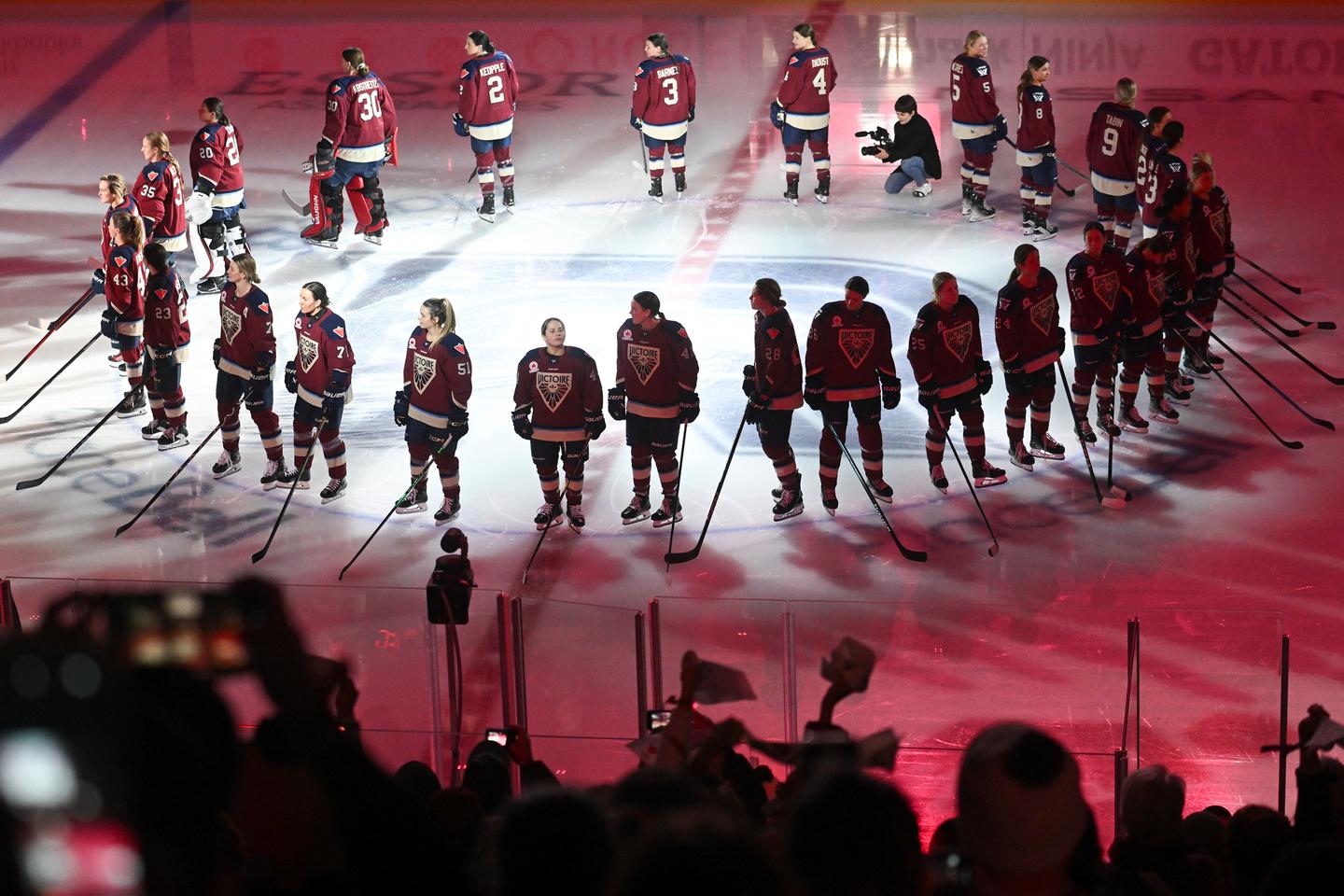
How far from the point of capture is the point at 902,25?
1845cm

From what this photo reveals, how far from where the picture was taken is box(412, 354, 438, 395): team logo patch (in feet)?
27.2

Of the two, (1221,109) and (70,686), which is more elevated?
(70,686)

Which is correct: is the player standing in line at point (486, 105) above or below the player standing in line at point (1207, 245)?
above

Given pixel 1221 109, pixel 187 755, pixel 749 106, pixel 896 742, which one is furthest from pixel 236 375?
pixel 1221 109

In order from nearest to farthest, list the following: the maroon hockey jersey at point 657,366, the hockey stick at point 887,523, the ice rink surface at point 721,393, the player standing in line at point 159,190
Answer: the ice rink surface at point 721,393, the hockey stick at point 887,523, the maroon hockey jersey at point 657,366, the player standing in line at point 159,190

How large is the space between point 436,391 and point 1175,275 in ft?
13.8

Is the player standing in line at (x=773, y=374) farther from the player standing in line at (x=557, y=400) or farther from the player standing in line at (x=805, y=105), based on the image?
the player standing in line at (x=805, y=105)

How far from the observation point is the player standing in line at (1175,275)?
9367 mm

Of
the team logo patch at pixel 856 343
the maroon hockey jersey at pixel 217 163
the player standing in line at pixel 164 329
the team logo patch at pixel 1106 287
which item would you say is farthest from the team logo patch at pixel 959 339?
the maroon hockey jersey at pixel 217 163

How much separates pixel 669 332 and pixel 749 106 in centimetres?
841

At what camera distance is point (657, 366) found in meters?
8.26

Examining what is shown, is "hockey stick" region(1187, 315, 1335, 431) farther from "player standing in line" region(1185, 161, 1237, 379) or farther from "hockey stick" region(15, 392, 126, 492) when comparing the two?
"hockey stick" region(15, 392, 126, 492)

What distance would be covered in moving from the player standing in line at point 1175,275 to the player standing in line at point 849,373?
1.95m

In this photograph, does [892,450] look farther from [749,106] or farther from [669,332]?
[749,106]
